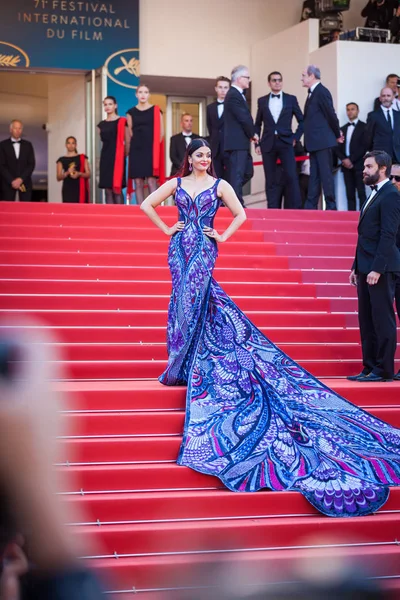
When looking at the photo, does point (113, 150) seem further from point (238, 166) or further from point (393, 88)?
point (393, 88)

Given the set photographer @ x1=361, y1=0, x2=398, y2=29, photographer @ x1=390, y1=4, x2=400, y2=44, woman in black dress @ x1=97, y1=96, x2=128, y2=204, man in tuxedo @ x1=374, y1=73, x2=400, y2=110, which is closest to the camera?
woman in black dress @ x1=97, y1=96, x2=128, y2=204

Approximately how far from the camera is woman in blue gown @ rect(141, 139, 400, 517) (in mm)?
5133

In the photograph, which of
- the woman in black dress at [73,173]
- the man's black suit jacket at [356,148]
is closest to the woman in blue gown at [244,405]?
the man's black suit jacket at [356,148]

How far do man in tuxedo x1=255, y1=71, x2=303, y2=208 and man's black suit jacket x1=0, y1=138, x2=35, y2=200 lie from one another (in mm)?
2905

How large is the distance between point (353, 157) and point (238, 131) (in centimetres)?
231

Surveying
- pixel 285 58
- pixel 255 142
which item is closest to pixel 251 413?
pixel 255 142

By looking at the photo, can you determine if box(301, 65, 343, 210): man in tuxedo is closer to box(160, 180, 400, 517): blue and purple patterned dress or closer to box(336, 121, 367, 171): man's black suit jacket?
box(336, 121, 367, 171): man's black suit jacket

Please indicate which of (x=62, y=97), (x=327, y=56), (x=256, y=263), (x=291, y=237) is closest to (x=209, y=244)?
(x=256, y=263)

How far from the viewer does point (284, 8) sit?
15.9 m

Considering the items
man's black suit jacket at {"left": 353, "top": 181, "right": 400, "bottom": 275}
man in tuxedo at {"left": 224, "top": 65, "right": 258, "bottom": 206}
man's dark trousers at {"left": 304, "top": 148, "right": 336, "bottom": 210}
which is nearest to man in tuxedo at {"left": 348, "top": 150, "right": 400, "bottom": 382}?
man's black suit jacket at {"left": 353, "top": 181, "right": 400, "bottom": 275}

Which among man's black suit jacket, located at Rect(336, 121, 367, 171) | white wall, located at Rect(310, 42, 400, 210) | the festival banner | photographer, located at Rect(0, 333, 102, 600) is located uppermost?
the festival banner

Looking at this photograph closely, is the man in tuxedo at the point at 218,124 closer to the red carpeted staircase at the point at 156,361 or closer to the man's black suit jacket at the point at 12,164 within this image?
the red carpeted staircase at the point at 156,361

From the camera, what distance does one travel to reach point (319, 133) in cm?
1077

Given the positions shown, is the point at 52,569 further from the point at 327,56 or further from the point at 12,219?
the point at 327,56
